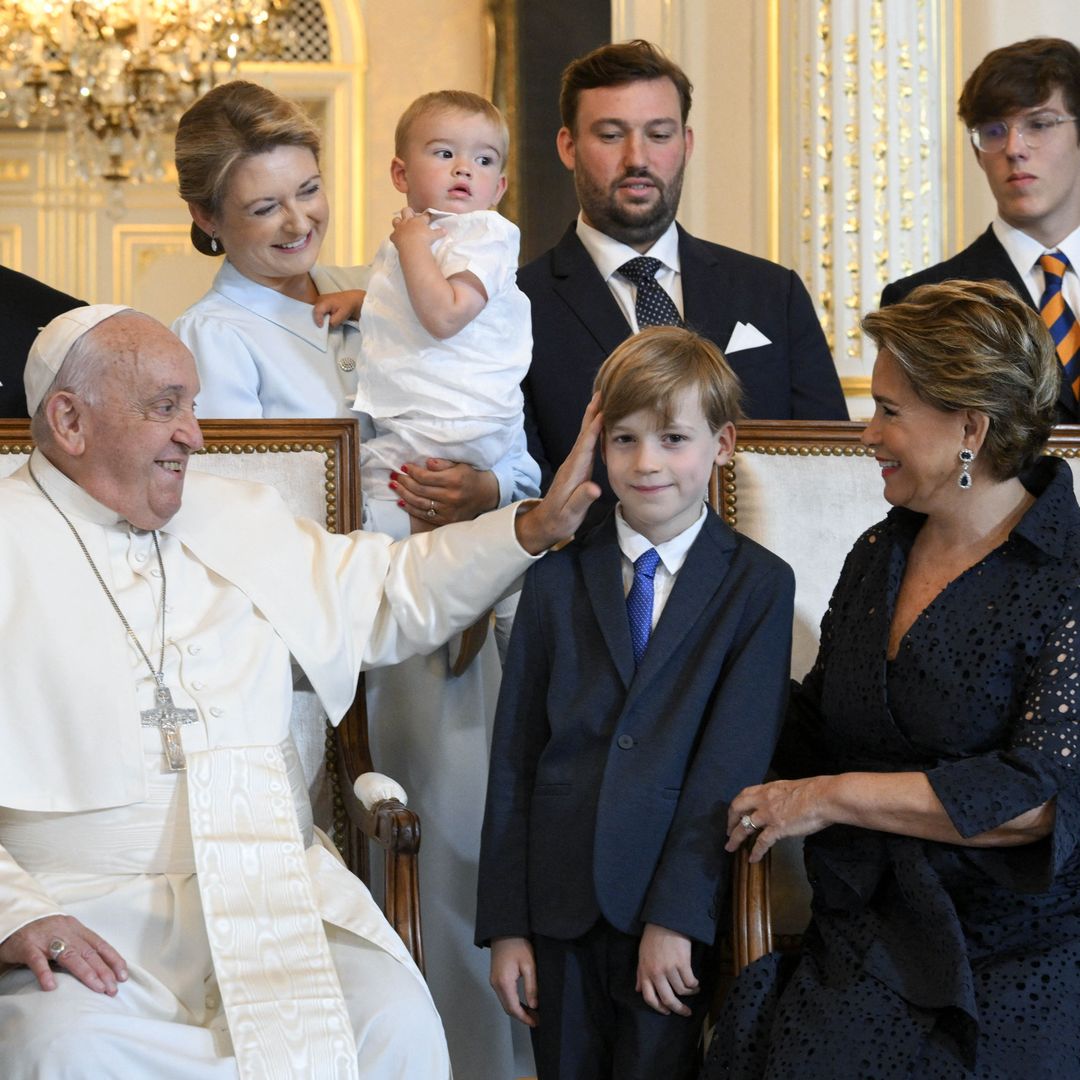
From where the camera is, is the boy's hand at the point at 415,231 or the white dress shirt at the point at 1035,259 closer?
the boy's hand at the point at 415,231

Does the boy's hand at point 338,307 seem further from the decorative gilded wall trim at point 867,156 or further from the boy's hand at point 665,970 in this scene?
the decorative gilded wall trim at point 867,156

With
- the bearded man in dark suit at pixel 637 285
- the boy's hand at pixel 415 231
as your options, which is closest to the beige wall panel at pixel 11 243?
the bearded man in dark suit at pixel 637 285

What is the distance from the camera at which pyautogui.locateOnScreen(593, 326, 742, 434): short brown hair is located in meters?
2.94

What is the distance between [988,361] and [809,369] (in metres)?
1.23

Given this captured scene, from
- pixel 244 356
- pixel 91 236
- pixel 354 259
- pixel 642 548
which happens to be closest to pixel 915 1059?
pixel 642 548

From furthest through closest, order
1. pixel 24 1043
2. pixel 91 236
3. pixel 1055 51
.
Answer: pixel 91 236 → pixel 1055 51 → pixel 24 1043

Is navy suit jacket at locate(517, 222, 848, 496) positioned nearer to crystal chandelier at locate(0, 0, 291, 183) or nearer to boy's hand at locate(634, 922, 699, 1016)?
boy's hand at locate(634, 922, 699, 1016)

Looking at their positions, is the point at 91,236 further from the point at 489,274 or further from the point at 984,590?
the point at 984,590

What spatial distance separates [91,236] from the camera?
9.73 m

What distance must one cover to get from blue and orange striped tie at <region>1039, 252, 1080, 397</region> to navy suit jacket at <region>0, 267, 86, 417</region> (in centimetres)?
225

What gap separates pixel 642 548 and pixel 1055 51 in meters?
1.84

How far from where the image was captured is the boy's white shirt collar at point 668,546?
10.0ft

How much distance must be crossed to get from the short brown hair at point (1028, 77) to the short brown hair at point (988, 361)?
54.5 inches

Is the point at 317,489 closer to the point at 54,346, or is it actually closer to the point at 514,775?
the point at 54,346
